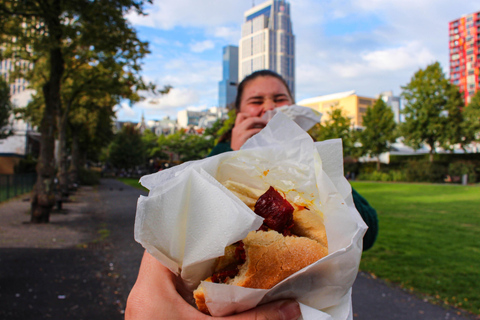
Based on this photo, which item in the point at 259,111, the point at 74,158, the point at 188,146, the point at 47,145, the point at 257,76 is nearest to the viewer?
A: the point at 259,111

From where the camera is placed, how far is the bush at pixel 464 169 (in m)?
33.9

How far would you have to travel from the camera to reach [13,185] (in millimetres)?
22469

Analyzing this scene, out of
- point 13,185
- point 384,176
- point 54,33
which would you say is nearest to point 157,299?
point 54,33

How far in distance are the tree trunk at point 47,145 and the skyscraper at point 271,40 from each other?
341 ft

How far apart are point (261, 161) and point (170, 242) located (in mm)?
597

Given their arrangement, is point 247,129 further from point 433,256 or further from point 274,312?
point 433,256

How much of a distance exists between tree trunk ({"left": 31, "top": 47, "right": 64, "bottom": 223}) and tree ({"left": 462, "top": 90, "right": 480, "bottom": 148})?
41.8m

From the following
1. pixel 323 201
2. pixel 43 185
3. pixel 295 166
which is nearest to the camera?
pixel 323 201

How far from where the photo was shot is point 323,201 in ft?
4.48

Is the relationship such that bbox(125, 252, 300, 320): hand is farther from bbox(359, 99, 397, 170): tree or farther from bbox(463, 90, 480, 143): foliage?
bbox(359, 99, 397, 170): tree

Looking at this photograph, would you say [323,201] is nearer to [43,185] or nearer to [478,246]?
[478,246]

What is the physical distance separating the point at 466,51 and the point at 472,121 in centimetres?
12614

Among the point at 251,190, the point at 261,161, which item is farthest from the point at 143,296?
the point at 261,161

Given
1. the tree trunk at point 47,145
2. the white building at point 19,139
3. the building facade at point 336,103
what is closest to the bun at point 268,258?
the building facade at point 336,103
